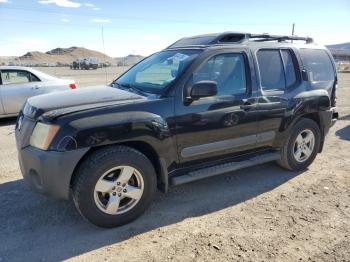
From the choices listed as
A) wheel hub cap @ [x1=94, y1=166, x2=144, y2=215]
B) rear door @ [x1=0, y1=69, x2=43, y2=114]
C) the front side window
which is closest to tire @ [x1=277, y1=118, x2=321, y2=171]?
wheel hub cap @ [x1=94, y1=166, x2=144, y2=215]

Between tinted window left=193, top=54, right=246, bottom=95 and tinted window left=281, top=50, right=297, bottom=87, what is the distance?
0.84 meters

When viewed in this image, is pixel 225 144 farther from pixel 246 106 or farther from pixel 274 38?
pixel 274 38

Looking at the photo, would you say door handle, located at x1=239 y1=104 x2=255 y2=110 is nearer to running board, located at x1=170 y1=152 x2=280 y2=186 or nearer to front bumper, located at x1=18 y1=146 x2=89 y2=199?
running board, located at x1=170 y1=152 x2=280 y2=186

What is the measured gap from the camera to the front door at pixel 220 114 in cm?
391

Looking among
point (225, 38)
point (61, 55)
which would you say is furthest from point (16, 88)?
point (61, 55)

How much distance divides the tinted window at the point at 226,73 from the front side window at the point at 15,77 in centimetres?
615

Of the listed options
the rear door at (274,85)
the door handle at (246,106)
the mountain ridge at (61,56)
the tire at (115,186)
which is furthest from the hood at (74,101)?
the mountain ridge at (61,56)

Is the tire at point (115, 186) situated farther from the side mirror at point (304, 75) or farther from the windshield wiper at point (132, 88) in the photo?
the side mirror at point (304, 75)

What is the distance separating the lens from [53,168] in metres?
3.25

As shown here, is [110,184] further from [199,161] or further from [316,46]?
[316,46]

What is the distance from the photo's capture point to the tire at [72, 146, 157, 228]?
3.38m

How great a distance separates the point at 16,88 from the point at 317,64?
268 inches

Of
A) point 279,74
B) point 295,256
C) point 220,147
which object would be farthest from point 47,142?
point 279,74

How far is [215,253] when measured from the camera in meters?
3.20
